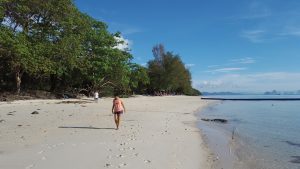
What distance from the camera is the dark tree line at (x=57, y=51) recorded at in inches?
1437

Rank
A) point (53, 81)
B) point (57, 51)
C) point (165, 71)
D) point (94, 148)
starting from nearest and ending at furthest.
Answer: point (94, 148)
point (57, 51)
point (53, 81)
point (165, 71)

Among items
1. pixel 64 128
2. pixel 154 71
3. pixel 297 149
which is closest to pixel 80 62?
pixel 64 128

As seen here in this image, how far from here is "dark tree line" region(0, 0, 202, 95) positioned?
1437 inches

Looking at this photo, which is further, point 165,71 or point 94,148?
point 165,71

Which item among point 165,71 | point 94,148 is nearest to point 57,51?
point 94,148

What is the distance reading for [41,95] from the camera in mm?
41094

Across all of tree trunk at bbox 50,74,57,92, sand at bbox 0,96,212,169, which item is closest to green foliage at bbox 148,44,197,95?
tree trunk at bbox 50,74,57,92

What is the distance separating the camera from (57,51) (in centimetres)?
3991

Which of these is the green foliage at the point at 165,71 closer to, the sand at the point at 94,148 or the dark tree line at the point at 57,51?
the dark tree line at the point at 57,51

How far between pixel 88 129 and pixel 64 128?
3.46 ft

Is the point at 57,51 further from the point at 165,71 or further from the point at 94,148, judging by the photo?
the point at 165,71


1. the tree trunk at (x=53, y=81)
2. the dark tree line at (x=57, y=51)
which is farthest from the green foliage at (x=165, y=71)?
the tree trunk at (x=53, y=81)

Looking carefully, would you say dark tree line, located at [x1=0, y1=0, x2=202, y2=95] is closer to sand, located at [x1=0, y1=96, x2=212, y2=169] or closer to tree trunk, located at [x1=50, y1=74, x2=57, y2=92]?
tree trunk, located at [x1=50, y1=74, x2=57, y2=92]

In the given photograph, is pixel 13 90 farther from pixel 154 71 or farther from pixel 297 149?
pixel 154 71
